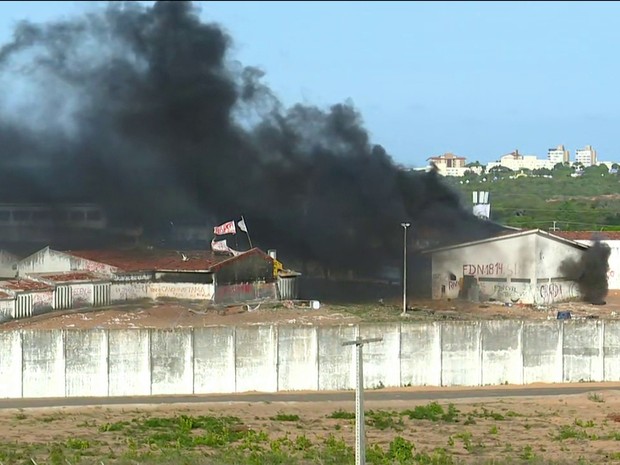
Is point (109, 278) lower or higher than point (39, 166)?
lower

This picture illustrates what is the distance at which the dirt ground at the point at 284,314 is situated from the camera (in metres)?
56.5

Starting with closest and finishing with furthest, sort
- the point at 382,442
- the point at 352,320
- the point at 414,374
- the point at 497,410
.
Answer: the point at 382,442 → the point at 497,410 → the point at 414,374 → the point at 352,320

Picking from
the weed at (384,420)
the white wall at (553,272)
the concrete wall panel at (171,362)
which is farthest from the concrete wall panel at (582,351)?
the white wall at (553,272)

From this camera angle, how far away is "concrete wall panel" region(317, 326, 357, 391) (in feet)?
136

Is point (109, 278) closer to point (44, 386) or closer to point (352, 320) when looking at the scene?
point (352, 320)

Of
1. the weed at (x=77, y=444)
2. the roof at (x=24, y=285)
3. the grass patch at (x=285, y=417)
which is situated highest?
the roof at (x=24, y=285)

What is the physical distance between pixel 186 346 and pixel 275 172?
41.2m

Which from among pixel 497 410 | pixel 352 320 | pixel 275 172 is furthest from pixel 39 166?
pixel 497 410

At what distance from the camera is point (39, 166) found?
7650 cm

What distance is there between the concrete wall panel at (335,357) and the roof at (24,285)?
21562 mm

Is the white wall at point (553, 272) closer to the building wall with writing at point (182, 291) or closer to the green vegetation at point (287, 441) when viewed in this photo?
the building wall with writing at point (182, 291)

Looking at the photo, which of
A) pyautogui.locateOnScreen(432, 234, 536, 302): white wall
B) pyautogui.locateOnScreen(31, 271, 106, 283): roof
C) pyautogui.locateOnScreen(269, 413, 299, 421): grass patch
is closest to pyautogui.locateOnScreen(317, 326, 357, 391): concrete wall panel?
pyautogui.locateOnScreen(269, 413, 299, 421): grass patch

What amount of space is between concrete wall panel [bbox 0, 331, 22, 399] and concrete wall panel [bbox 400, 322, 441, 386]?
13992 millimetres

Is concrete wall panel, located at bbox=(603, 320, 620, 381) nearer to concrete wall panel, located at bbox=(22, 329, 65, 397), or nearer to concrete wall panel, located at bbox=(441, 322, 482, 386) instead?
concrete wall panel, located at bbox=(441, 322, 482, 386)
